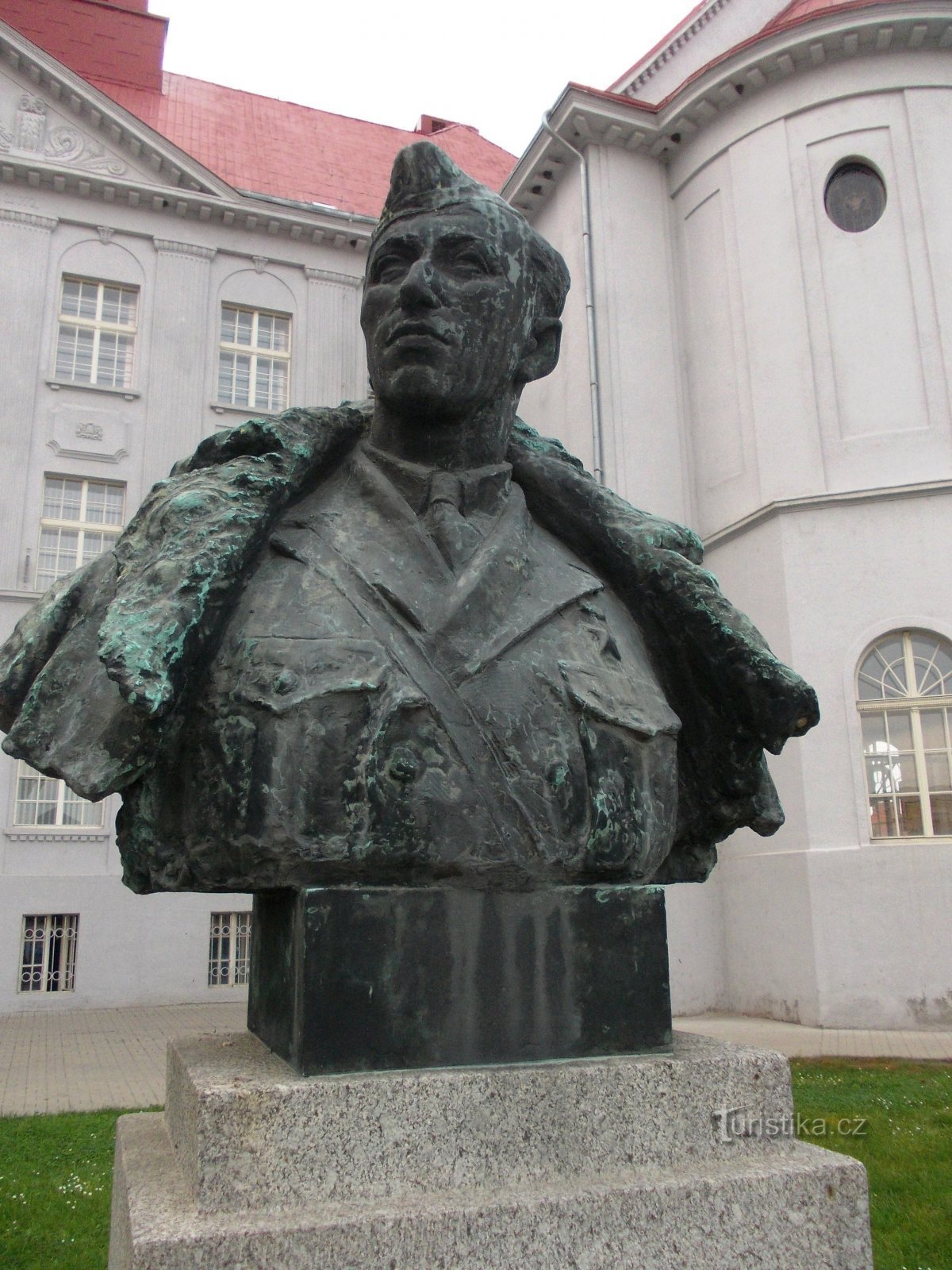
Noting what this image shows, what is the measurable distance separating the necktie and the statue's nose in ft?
1.11

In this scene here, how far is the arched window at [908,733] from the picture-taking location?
1246cm

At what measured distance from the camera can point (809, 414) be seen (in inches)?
538

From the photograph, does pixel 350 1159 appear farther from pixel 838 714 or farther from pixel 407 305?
pixel 838 714

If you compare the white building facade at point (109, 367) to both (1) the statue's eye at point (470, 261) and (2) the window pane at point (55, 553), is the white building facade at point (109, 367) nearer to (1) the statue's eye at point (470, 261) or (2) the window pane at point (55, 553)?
(2) the window pane at point (55, 553)

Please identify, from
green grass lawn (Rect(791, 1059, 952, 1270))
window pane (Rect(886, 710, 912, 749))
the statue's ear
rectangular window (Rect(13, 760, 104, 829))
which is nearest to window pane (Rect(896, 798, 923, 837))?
window pane (Rect(886, 710, 912, 749))

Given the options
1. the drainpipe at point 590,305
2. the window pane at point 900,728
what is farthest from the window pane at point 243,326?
the window pane at point 900,728

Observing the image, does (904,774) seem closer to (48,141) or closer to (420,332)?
(420,332)

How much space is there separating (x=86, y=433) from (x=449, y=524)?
15882 millimetres

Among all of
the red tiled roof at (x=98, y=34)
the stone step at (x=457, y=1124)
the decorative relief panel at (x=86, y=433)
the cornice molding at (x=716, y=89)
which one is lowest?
the stone step at (x=457, y=1124)

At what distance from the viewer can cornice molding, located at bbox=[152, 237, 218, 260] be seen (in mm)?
17984

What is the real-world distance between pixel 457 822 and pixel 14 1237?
3.70m

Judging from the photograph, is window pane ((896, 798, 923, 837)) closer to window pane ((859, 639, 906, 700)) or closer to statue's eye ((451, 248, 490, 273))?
window pane ((859, 639, 906, 700))

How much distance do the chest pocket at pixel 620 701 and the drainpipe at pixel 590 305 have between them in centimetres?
1226

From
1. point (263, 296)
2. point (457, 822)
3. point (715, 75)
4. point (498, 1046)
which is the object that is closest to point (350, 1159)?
point (498, 1046)
